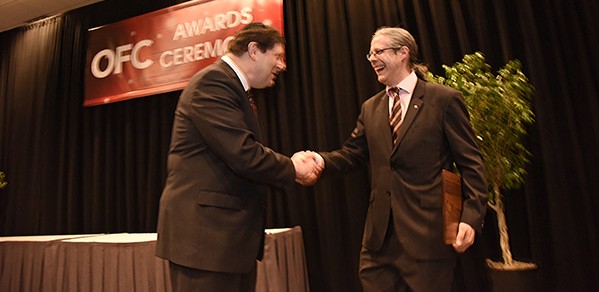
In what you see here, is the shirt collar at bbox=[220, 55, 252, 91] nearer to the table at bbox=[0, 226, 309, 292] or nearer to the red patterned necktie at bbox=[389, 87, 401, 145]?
the red patterned necktie at bbox=[389, 87, 401, 145]

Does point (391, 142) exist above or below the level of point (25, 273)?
above

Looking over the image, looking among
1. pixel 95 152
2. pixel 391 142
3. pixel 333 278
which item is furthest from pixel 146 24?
pixel 391 142

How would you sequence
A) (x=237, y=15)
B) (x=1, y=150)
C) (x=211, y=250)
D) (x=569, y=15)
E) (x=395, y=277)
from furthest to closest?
(x=1, y=150) < (x=237, y=15) < (x=569, y=15) < (x=395, y=277) < (x=211, y=250)

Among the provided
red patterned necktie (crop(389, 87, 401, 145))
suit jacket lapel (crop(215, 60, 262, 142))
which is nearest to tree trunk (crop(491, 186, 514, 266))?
red patterned necktie (crop(389, 87, 401, 145))

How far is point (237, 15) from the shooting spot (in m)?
3.68

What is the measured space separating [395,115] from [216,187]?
84 cm

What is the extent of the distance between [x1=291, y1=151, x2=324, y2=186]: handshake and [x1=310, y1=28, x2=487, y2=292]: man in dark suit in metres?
0.27

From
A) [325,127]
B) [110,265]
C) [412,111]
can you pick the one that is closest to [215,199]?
[412,111]

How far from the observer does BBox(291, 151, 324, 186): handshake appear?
5.52 feet

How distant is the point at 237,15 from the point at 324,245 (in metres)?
2.29

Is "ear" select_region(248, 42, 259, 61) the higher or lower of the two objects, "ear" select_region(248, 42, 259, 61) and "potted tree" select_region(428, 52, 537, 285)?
the higher

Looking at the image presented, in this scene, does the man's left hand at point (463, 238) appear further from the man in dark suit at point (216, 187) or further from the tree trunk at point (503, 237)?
the tree trunk at point (503, 237)

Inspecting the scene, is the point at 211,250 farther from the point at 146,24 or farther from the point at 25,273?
the point at 146,24

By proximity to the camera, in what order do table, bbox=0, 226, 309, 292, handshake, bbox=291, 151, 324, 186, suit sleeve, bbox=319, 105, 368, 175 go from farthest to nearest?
table, bbox=0, 226, 309, 292, suit sleeve, bbox=319, 105, 368, 175, handshake, bbox=291, 151, 324, 186
